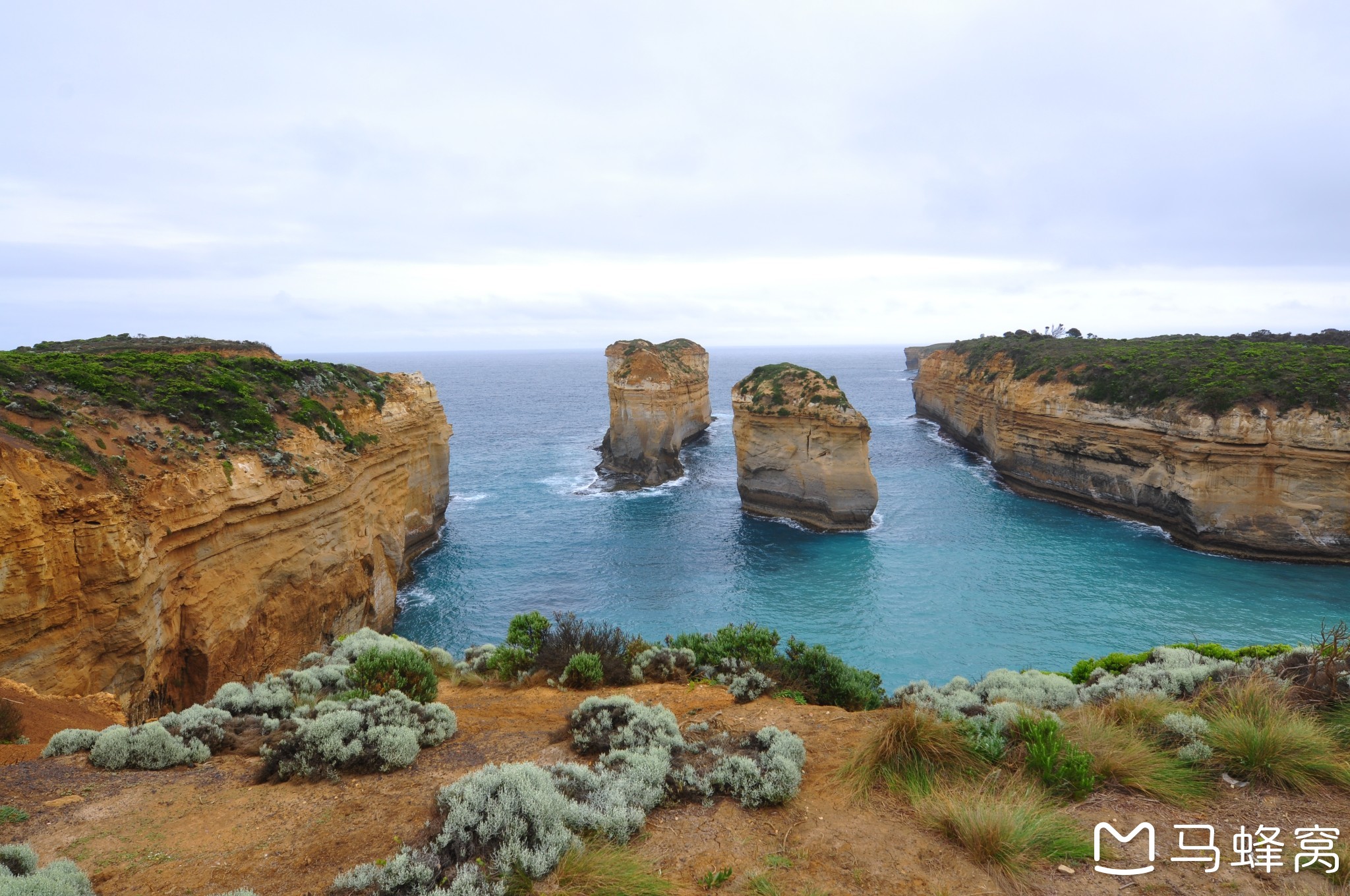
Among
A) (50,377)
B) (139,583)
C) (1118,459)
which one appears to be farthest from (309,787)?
(1118,459)

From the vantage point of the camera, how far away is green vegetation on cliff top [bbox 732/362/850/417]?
33.7m

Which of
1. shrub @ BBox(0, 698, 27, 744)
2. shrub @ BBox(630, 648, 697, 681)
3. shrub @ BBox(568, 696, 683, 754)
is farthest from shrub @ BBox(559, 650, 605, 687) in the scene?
shrub @ BBox(0, 698, 27, 744)

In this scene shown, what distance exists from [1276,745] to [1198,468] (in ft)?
99.5

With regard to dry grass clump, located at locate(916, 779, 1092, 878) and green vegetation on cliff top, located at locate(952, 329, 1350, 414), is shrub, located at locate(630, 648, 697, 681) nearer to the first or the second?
dry grass clump, located at locate(916, 779, 1092, 878)

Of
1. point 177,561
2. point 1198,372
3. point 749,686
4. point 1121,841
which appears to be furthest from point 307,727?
point 1198,372

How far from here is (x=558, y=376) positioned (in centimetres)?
15450

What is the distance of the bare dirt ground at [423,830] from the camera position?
497 cm

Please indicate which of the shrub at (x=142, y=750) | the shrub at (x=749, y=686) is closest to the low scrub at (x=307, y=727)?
the shrub at (x=142, y=750)

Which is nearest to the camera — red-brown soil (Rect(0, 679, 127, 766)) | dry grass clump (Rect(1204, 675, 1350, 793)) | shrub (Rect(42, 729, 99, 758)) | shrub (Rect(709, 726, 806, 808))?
dry grass clump (Rect(1204, 675, 1350, 793))

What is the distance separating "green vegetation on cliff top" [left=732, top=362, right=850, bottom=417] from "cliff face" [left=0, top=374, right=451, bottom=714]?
2098 centimetres

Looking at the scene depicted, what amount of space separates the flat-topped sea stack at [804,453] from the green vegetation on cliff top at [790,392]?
0.15 feet

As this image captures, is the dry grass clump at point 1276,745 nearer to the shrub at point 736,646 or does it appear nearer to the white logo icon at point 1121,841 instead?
the white logo icon at point 1121,841

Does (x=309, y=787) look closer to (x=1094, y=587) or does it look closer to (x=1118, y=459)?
(x=1094, y=587)

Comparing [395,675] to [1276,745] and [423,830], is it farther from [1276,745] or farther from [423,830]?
[1276,745]
